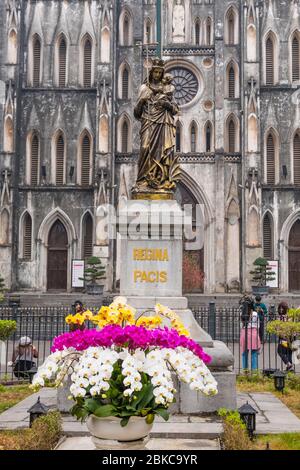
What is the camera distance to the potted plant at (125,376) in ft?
14.2

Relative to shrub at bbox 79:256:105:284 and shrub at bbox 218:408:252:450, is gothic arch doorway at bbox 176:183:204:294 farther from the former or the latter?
shrub at bbox 218:408:252:450

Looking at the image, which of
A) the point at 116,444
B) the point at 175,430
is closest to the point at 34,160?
the point at 175,430

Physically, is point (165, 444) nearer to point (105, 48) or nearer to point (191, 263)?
→ point (191, 263)

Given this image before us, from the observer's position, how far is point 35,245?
31234 mm

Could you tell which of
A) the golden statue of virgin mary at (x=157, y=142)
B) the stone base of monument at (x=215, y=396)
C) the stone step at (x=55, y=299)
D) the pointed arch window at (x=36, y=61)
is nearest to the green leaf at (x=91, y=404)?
the stone base of monument at (x=215, y=396)

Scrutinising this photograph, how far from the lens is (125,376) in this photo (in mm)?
4469

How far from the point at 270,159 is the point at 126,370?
28.5 metres

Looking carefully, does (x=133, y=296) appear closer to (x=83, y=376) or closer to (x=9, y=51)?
(x=83, y=376)

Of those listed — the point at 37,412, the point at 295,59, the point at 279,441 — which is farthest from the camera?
the point at 295,59

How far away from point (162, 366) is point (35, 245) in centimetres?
2755

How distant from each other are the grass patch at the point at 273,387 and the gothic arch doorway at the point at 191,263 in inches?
750

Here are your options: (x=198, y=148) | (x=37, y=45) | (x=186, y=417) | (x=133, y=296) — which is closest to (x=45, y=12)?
(x=37, y=45)

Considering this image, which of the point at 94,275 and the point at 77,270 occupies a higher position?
the point at 77,270

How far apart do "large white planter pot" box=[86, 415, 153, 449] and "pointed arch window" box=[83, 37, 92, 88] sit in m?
29.7
